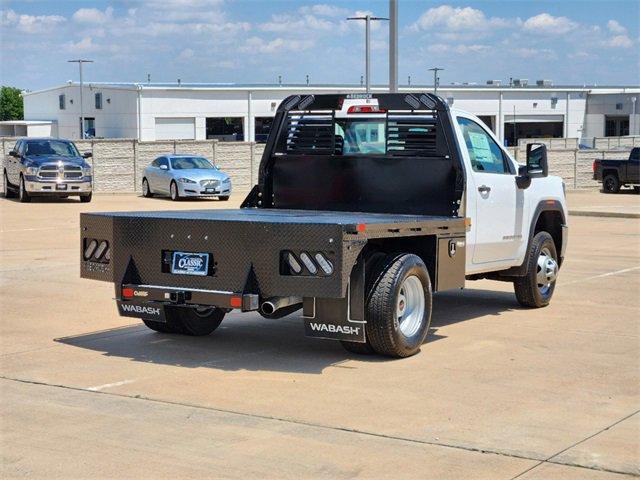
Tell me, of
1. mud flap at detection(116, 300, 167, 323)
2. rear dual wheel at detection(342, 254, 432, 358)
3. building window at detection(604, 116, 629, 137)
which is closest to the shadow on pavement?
rear dual wheel at detection(342, 254, 432, 358)

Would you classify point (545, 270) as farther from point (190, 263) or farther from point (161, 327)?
point (190, 263)

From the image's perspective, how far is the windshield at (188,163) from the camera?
117 ft

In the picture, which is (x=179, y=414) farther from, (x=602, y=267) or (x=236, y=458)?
(x=602, y=267)

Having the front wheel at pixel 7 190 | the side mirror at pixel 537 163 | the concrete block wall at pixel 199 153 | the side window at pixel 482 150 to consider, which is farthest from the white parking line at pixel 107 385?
the concrete block wall at pixel 199 153

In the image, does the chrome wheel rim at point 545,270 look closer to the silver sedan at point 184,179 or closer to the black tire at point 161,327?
the black tire at point 161,327

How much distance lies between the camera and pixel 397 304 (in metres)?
9.32

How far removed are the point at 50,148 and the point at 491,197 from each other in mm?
23511

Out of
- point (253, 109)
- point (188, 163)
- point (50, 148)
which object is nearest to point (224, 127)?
point (253, 109)

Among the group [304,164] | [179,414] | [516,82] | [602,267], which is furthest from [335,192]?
[516,82]

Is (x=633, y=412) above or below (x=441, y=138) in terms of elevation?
below

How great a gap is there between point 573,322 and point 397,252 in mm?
2977

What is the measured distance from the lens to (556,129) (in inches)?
3568

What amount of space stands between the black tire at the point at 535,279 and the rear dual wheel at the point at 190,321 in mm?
3651

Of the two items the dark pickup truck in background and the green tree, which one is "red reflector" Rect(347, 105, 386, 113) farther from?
the green tree
